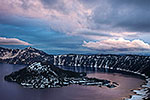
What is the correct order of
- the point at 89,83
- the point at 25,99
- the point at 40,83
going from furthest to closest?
the point at 89,83, the point at 40,83, the point at 25,99

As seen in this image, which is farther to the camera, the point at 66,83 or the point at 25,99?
the point at 66,83

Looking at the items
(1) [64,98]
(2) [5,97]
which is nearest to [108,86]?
(1) [64,98]

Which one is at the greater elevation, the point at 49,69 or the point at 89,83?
the point at 49,69

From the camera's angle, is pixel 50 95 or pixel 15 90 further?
pixel 15 90

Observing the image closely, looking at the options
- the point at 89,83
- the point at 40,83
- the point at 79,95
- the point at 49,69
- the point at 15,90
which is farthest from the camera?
the point at 49,69

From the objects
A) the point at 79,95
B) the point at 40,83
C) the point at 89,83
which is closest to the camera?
the point at 79,95

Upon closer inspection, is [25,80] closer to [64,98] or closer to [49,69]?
[49,69]

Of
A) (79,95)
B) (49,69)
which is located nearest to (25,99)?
(79,95)

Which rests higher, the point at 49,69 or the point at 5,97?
the point at 49,69

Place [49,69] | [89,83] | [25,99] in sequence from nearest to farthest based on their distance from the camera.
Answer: [25,99] < [89,83] < [49,69]

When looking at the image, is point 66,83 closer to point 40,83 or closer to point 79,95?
point 40,83
